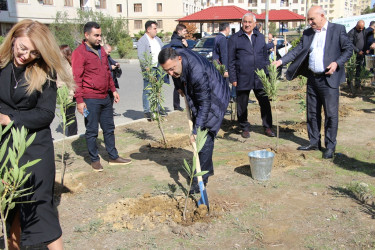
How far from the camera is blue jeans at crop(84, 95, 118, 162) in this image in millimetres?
5207

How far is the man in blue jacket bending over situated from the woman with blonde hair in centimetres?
122

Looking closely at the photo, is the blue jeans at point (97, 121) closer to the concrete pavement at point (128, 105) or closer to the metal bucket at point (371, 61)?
the concrete pavement at point (128, 105)

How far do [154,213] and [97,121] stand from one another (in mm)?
1708

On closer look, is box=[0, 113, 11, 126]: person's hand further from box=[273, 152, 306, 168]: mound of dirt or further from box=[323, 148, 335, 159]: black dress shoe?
box=[323, 148, 335, 159]: black dress shoe

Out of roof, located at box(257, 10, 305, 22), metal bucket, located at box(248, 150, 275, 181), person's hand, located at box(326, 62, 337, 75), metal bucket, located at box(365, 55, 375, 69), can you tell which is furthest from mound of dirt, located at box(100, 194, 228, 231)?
roof, located at box(257, 10, 305, 22)

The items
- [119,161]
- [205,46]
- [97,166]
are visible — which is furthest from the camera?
[205,46]

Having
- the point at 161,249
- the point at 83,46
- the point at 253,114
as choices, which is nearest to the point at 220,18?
the point at 253,114

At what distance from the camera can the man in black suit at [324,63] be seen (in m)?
5.51

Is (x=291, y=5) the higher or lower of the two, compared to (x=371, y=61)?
higher

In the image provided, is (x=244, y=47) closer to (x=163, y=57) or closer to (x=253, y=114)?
(x=253, y=114)

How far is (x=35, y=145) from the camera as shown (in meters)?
2.85

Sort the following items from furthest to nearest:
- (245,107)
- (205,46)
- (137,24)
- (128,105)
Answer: (137,24)
(205,46)
(128,105)
(245,107)

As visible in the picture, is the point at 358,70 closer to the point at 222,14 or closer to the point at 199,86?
the point at 199,86

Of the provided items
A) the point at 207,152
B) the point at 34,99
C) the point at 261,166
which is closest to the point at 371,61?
the point at 261,166
